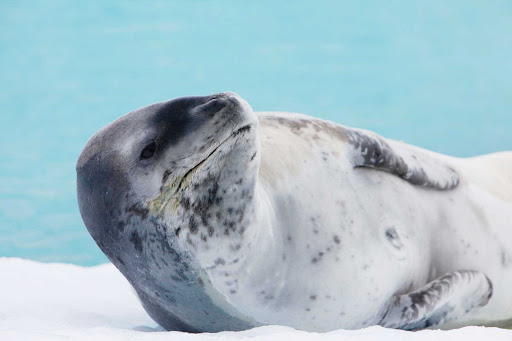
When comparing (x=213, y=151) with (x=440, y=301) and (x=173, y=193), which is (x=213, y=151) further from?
(x=440, y=301)

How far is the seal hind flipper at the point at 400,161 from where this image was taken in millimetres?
2320

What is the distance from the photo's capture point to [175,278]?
185 cm

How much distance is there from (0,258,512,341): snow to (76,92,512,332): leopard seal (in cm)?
15

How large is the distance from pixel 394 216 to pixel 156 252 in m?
0.88

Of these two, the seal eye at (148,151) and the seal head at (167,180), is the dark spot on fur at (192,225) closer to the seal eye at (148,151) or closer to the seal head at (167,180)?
the seal head at (167,180)

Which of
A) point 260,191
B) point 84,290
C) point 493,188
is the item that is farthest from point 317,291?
point 84,290

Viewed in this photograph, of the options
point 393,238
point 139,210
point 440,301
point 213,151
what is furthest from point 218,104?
point 440,301

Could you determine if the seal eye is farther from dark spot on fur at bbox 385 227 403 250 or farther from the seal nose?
dark spot on fur at bbox 385 227 403 250

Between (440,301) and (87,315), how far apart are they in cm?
120

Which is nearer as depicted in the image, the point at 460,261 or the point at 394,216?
the point at 394,216

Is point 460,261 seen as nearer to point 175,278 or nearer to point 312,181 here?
point 312,181

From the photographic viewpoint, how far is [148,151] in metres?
1.77

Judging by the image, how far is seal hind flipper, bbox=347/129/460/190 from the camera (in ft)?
7.61

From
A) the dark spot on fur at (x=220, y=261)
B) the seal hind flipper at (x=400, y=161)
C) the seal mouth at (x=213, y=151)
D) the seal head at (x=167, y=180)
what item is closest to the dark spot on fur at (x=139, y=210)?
the seal head at (x=167, y=180)
